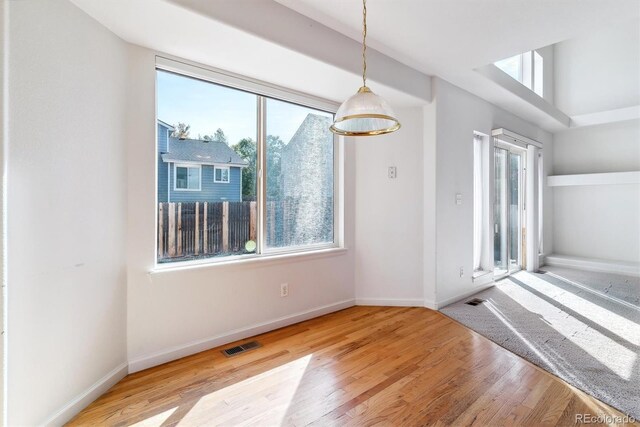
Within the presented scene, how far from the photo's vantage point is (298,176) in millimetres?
3311

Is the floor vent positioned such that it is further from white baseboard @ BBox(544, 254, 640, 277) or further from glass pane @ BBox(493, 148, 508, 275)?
white baseboard @ BBox(544, 254, 640, 277)

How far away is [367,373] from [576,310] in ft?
9.60

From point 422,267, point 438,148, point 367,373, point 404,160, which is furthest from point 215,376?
point 438,148

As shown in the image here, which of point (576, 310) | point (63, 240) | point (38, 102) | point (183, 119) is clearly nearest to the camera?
point (38, 102)

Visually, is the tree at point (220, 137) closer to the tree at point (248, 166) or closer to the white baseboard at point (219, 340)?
the tree at point (248, 166)

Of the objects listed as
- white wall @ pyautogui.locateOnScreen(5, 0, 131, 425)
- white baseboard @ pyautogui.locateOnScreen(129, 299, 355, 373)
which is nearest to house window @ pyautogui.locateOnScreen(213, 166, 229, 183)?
white wall @ pyautogui.locateOnScreen(5, 0, 131, 425)

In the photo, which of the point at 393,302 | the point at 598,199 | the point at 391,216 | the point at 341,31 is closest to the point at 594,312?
the point at 393,302

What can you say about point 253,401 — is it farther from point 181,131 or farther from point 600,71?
point 600,71

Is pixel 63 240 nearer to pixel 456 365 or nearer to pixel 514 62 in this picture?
pixel 456 365

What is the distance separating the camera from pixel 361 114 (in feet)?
5.31

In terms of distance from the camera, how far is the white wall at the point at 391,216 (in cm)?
360

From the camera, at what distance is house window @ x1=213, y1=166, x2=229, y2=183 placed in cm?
274

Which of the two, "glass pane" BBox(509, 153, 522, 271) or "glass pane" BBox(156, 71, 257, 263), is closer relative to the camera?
"glass pane" BBox(156, 71, 257, 263)

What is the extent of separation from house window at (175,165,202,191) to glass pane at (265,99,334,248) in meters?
Result: 0.71
